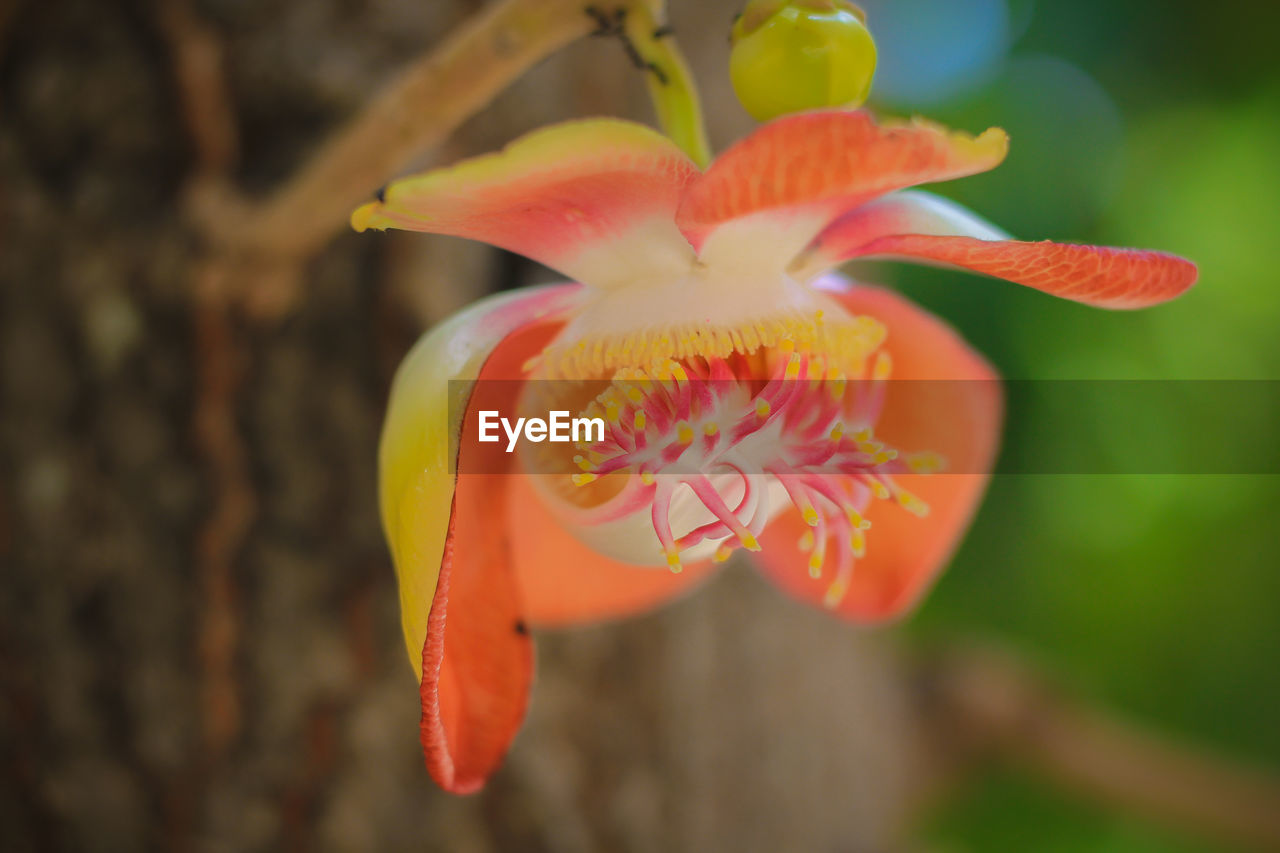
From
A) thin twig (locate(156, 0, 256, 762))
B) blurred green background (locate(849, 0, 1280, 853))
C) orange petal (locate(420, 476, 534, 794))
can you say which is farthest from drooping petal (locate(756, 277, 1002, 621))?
blurred green background (locate(849, 0, 1280, 853))

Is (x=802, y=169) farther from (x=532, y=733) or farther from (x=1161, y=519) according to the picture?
(x=1161, y=519)

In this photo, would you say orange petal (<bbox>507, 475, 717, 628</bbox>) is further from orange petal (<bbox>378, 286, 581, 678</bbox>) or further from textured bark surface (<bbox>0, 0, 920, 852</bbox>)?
textured bark surface (<bbox>0, 0, 920, 852</bbox>)

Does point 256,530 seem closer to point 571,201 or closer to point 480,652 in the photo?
point 480,652

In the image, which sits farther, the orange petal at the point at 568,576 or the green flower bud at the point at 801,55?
the orange petal at the point at 568,576

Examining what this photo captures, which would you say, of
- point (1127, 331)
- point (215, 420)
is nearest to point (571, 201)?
point (215, 420)

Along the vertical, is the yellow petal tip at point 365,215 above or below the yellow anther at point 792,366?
above

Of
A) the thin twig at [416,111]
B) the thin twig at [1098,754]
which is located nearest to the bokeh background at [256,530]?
the thin twig at [416,111]

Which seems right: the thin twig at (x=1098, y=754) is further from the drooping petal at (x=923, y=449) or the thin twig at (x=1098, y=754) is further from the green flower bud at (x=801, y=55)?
the green flower bud at (x=801, y=55)
